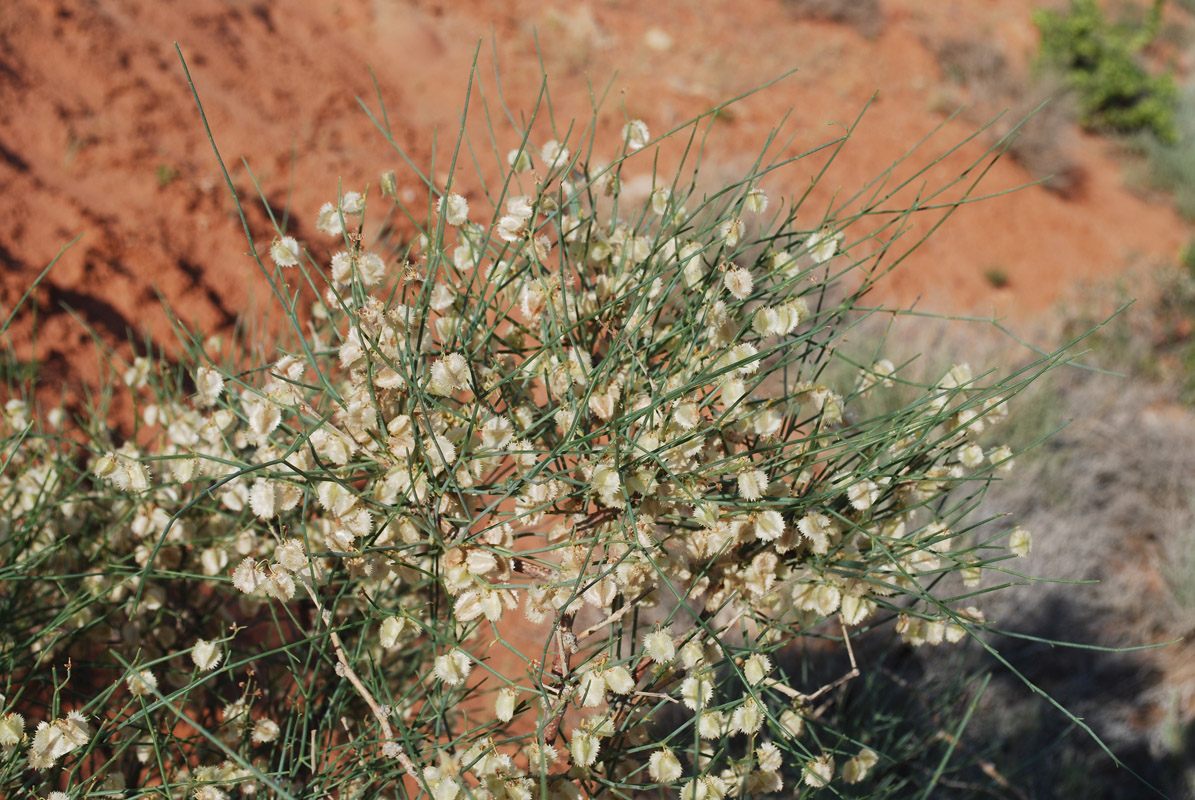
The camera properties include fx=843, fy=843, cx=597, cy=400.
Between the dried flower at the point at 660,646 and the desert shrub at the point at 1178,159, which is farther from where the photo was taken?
the desert shrub at the point at 1178,159

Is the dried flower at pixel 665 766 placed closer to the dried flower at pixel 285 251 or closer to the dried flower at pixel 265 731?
the dried flower at pixel 265 731

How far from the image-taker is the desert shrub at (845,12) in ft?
26.8

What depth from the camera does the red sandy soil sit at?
3.47 m

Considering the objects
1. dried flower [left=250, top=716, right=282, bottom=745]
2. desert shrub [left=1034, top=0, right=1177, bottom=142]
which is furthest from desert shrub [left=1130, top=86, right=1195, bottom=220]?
dried flower [left=250, top=716, right=282, bottom=745]

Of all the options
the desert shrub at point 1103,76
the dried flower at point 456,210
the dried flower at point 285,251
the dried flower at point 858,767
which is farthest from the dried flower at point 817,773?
the desert shrub at point 1103,76

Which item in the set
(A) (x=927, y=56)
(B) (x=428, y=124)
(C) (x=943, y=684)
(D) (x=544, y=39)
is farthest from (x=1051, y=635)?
(A) (x=927, y=56)

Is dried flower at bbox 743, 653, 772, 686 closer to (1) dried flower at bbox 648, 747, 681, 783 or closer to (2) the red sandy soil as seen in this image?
(1) dried flower at bbox 648, 747, 681, 783

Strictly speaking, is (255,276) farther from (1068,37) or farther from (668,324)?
(1068,37)

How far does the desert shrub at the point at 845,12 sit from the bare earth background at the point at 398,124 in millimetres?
49

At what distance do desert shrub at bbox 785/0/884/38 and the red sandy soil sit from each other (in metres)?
0.07

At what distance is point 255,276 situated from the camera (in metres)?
3.75

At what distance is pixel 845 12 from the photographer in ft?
26.8

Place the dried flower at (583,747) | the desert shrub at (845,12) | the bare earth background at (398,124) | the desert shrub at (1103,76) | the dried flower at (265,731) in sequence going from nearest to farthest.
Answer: the dried flower at (583,747) → the dried flower at (265,731) → the bare earth background at (398,124) → the desert shrub at (1103,76) → the desert shrub at (845,12)

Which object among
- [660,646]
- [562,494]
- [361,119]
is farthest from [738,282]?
[361,119]
